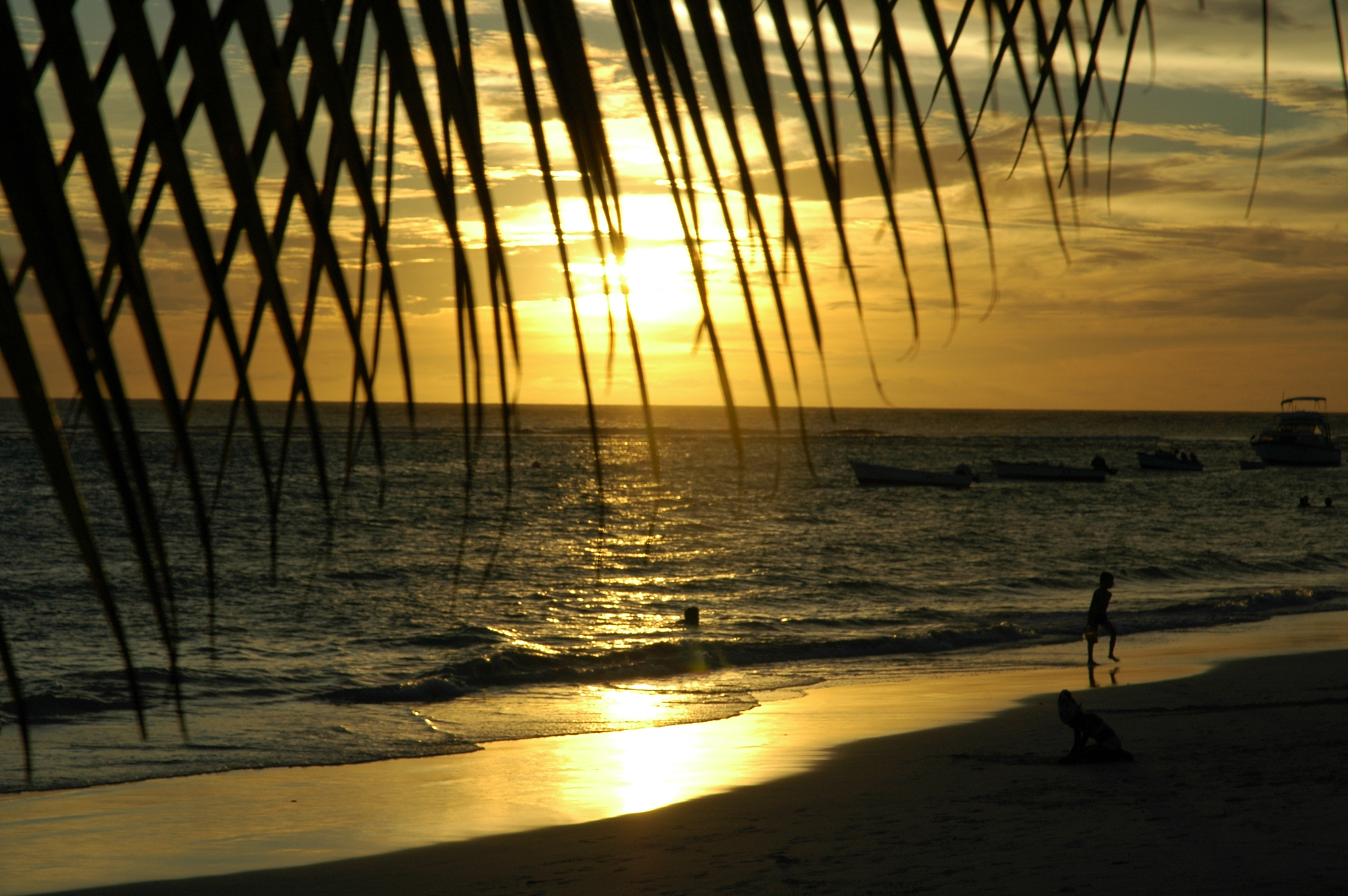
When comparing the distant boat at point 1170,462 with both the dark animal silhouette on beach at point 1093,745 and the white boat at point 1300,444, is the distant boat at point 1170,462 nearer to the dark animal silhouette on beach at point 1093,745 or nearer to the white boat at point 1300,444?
the white boat at point 1300,444

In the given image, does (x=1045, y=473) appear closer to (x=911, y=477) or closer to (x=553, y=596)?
(x=911, y=477)

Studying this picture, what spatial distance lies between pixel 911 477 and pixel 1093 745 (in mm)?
46717

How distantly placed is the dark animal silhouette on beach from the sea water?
4.18 m

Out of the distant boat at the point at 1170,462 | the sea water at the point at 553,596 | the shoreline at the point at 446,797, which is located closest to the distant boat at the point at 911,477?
the sea water at the point at 553,596

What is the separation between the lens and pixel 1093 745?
9.55 metres

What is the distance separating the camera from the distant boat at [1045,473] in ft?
196

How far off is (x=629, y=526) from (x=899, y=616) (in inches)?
847

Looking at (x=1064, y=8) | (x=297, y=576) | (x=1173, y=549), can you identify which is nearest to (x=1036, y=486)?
(x=1173, y=549)

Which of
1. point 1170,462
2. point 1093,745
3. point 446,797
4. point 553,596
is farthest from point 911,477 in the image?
point 446,797

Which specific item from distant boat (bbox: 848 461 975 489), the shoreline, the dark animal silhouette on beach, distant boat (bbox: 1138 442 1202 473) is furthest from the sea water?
distant boat (bbox: 1138 442 1202 473)

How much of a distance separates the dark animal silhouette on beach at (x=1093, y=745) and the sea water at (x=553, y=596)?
4180mm

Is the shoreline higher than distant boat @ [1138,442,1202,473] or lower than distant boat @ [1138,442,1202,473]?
higher

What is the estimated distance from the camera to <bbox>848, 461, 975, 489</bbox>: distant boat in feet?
181

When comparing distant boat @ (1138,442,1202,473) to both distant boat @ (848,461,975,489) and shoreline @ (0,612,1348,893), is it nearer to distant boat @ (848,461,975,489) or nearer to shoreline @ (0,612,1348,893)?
distant boat @ (848,461,975,489)
